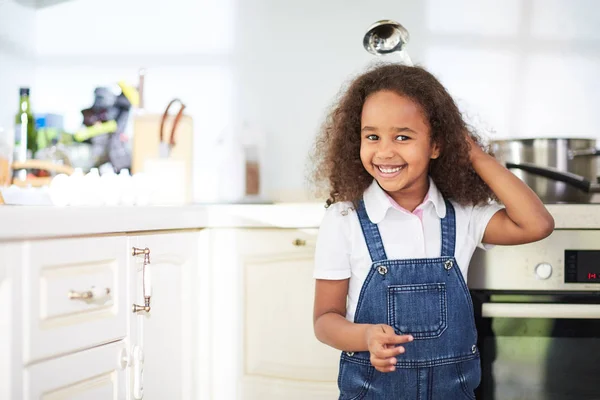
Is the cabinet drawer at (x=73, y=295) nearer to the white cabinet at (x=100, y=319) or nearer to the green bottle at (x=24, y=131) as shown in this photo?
the white cabinet at (x=100, y=319)

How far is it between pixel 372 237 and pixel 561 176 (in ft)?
2.01

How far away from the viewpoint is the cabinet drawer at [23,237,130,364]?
3.44 ft

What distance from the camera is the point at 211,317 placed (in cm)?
161

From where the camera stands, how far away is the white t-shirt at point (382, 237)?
1.23 meters

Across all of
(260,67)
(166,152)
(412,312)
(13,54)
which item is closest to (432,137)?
(412,312)

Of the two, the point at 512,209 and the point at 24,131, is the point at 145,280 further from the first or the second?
the point at 24,131

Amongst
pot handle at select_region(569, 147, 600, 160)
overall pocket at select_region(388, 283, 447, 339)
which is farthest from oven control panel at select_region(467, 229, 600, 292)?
pot handle at select_region(569, 147, 600, 160)

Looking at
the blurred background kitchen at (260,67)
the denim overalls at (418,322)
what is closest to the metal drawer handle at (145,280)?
the denim overalls at (418,322)

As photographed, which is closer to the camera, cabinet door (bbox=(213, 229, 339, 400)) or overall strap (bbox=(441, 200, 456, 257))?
overall strap (bbox=(441, 200, 456, 257))

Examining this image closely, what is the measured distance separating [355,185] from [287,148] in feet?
2.70

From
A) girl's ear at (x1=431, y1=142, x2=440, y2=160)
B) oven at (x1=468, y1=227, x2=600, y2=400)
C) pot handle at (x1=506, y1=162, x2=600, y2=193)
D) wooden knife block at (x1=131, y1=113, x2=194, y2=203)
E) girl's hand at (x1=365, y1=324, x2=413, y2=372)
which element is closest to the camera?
girl's hand at (x1=365, y1=324, x2=413, y2=372)

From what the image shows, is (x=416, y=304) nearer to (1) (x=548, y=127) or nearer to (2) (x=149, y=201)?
(2) (x=149, y=201)

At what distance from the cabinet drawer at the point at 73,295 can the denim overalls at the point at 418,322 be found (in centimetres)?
43

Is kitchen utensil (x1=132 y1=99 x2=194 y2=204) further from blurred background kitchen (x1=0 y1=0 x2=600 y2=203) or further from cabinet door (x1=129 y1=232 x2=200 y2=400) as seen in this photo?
cabinet door (x1=129 y1=232 x2=200 y2=400)
